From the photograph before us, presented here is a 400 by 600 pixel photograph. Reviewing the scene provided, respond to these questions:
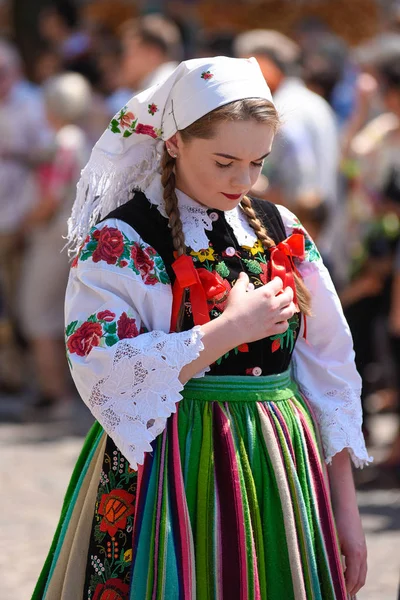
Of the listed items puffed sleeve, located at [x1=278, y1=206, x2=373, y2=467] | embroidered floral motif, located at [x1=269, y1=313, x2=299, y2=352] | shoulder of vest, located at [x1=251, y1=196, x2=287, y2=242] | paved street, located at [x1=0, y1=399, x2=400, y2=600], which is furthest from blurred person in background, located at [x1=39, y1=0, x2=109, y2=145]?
embroidered floral motif, located at [x1=269, y1=313, x2=299, y2=352]

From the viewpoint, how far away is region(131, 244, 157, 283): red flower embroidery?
238 centimetres

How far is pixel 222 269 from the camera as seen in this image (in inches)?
96.7

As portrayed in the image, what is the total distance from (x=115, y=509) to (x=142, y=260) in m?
0.54

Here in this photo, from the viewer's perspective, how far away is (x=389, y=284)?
212 inches

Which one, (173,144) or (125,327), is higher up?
(173,144)

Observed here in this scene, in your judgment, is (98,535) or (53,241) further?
(53,241)

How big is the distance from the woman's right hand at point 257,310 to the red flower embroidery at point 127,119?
1.39ft

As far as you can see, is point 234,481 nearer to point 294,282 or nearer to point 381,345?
point 294,282

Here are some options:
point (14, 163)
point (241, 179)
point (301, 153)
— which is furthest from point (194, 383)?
point (14, 163)

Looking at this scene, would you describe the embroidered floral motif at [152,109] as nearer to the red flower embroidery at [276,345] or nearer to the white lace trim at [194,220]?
the white lace trim at [194,220]

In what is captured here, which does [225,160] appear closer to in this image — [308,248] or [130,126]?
[130,126]

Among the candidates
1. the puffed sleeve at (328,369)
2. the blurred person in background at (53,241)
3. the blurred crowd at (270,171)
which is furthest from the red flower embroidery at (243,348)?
the blurred person in background at (53,241)

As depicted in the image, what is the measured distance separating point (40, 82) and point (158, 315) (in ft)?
20.1

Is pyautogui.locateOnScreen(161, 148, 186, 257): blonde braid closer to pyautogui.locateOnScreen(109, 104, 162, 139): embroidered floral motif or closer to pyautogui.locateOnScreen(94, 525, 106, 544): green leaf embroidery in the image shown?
pyautogui.locateOnScreen(109, 104, 162, 139): embroidered floral motif
